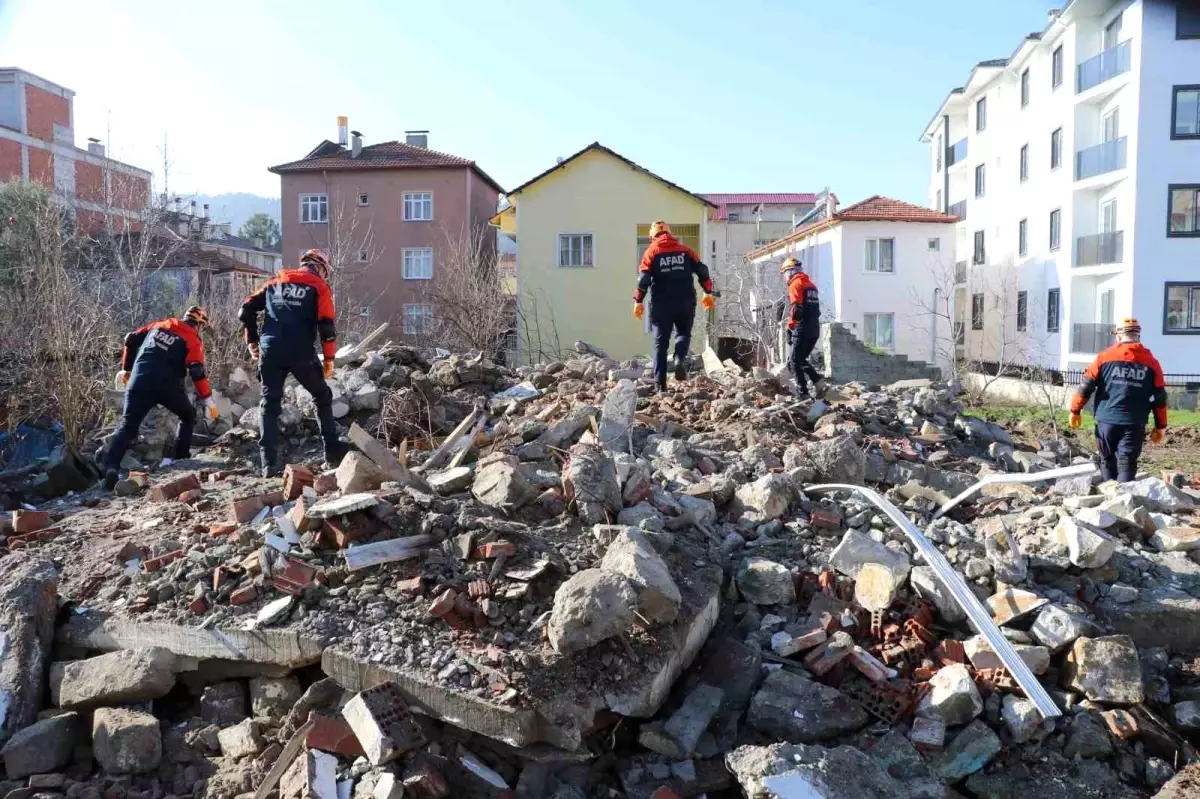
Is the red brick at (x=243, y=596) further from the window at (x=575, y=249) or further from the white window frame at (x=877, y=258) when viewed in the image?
the white window frame at (x=877, y=258)

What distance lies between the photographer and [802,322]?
9.39 m

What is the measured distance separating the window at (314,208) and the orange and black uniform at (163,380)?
24.3 m

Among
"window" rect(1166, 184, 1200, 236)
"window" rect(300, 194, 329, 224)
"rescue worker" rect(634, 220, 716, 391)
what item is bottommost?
"rescue worker" rect(634, 220, 716, 391)

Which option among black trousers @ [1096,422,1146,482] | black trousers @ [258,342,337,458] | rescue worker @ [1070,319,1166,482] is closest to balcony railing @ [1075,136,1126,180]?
rescue worker @ [1070,319,1166,482]

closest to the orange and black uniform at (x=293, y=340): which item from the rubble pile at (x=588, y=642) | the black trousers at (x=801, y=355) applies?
the rubble pile at (x=588, y=642)

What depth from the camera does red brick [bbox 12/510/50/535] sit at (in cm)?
565

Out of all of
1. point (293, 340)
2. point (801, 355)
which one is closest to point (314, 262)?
point (293, 340)

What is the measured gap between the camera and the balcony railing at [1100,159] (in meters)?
22.6

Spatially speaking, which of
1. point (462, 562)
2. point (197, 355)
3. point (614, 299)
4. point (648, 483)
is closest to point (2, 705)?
point (462, 562)

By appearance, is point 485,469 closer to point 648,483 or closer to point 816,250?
point 648,483

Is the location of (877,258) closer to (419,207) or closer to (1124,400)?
(419,207)

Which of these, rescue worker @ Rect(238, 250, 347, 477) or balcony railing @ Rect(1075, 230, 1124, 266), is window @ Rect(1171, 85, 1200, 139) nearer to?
balcony railing @ Rect(1075, 230, 1124, 266)

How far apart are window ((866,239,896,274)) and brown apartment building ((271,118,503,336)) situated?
12.7 meters

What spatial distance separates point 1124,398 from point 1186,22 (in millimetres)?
19361
